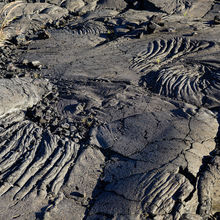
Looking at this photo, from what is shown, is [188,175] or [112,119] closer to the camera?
[188,175]

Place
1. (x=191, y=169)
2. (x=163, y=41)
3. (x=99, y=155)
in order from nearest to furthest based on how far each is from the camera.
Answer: (x=191, y=169), (x=99, y=155), (x=163, y=41)

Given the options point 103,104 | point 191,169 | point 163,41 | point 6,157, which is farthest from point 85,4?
point 191,169

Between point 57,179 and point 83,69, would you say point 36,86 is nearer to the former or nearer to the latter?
point 83,69

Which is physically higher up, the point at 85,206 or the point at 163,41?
the point at 163,41

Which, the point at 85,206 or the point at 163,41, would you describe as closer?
the point at 85,206

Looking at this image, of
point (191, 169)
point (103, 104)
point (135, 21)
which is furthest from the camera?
point (135, 21)

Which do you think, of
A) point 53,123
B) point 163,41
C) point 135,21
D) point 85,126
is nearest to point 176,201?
point 85,126

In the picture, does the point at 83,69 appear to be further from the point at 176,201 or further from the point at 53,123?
the point at 176,201
